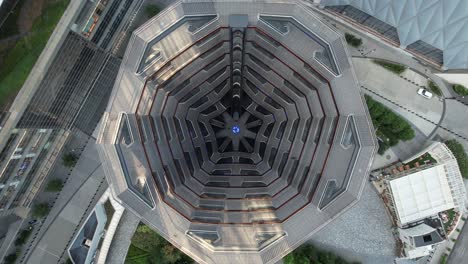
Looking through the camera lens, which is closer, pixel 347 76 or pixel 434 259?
pixel 347 76

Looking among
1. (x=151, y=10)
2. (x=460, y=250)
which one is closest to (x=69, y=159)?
(x=151, y=10)

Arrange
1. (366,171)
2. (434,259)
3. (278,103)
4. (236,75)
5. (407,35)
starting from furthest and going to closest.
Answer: (434,259) < (407,35) < (278,103) < (236,75) < (366,171)

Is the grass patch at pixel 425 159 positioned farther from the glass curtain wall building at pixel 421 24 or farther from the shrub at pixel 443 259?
the shrub at pixel 443 259

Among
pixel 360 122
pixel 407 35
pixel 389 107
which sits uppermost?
pixel 407 35

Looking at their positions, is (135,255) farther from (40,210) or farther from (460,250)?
(460,250)

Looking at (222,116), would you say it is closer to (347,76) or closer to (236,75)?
(236,75)

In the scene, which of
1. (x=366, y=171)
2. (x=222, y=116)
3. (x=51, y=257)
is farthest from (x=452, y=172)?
(x=51, y=257)

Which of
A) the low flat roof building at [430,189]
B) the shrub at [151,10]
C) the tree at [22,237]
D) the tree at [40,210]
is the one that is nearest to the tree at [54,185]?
the tree at [40,210]
